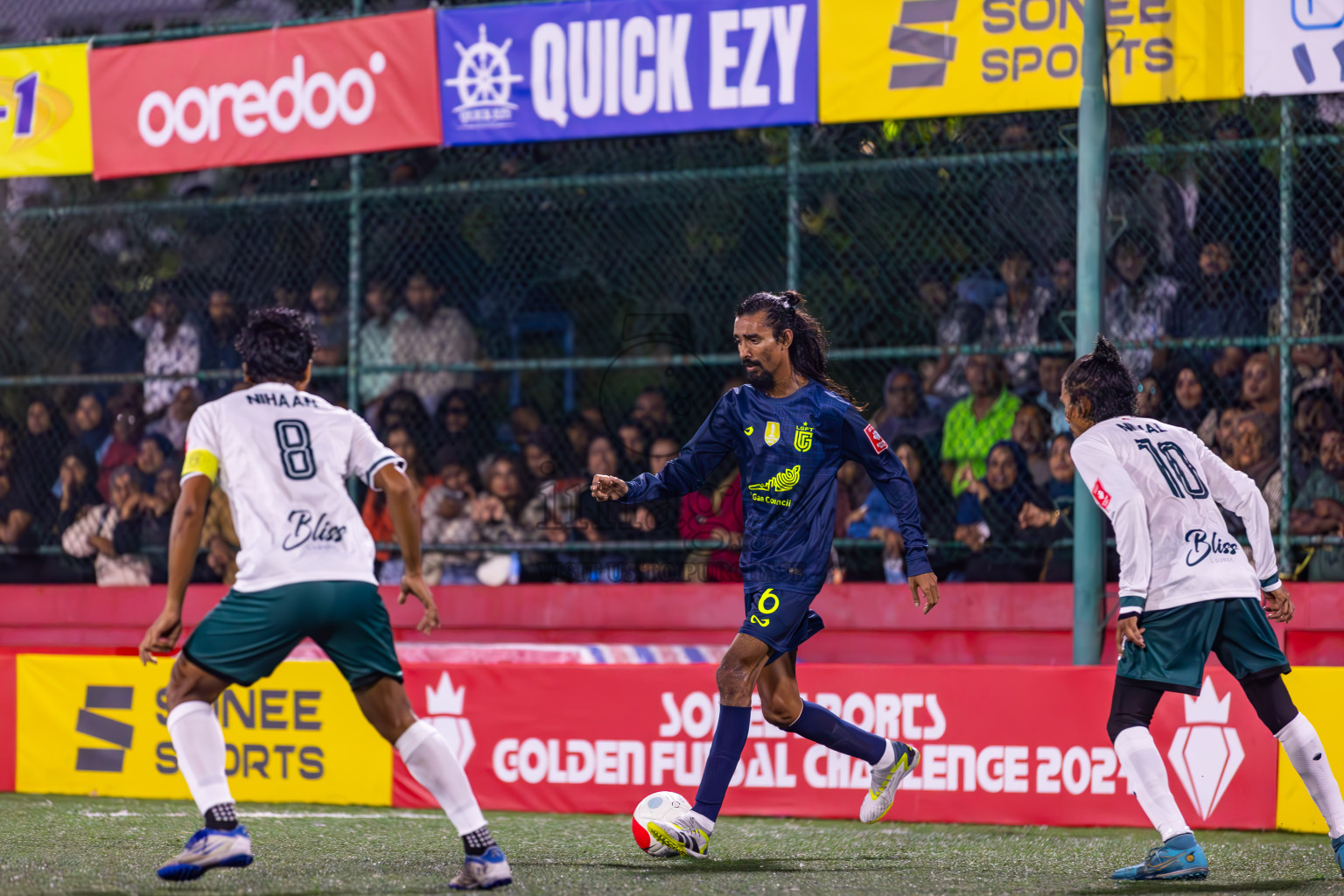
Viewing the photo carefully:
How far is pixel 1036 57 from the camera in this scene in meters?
9.18

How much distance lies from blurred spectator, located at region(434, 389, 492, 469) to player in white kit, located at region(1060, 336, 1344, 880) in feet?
18.7

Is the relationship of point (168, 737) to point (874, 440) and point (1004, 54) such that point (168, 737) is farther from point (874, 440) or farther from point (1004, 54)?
point (1004, 54)

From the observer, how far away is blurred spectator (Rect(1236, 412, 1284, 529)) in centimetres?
900

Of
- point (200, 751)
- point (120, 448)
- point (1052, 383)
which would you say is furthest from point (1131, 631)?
point (120, 448)

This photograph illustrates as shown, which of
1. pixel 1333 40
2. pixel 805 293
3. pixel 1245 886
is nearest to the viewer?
pixel 1245 886

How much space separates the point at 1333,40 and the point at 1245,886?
5016 millimetres

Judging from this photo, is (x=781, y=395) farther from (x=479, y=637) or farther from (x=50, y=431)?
(x=50, y=431)

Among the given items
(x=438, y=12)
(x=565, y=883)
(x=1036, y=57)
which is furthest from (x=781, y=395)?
(x=438, y=12)

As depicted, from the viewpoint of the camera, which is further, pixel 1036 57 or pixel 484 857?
pixel 1036 57

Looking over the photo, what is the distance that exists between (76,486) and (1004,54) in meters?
6.54

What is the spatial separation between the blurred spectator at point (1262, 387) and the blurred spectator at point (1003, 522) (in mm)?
1205

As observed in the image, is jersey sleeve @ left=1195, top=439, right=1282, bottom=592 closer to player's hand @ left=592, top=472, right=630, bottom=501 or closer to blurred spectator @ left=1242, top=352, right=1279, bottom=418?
player's hand @ left=592, top=472, right=630, bottom=501

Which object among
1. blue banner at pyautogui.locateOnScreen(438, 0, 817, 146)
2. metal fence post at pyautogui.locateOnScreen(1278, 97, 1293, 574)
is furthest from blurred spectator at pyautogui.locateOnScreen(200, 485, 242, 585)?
metal fence post at pyautogui.locateOnScreen(1278, 97, 1293, 574)

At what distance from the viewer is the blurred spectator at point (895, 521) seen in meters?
9.61
